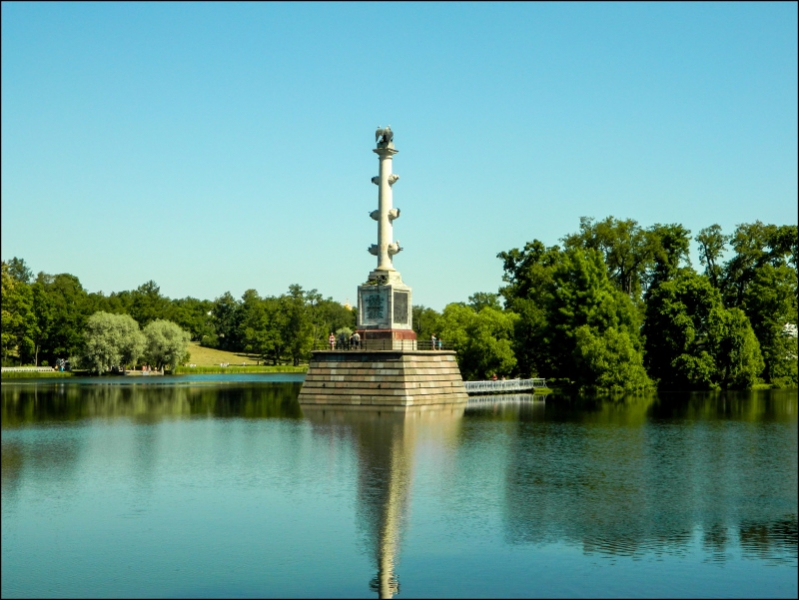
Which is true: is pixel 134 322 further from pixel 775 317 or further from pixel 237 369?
pixel 775 317

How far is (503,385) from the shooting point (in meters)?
72.3

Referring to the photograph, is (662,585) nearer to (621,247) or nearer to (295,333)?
(621,247)

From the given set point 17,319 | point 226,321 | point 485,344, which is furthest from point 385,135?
point 226,321

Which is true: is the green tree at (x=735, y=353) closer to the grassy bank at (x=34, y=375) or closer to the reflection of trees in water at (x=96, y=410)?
the reflection of trees in water at (x=96, y=410)

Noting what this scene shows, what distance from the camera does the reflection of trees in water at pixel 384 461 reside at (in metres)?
19.6

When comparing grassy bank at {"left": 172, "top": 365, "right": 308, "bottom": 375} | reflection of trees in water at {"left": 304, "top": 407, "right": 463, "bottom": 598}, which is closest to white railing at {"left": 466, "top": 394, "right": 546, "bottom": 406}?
reflection of trees in water at {"left": 304, "top": 407, "right": 463, "bottom": 598}

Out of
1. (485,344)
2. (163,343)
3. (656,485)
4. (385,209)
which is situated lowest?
(656,485)

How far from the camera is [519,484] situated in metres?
27.0

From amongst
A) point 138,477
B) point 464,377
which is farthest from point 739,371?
point 138,477

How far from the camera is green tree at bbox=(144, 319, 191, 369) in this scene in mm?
112062

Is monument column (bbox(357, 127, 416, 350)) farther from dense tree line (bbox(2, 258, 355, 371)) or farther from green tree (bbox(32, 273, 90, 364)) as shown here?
green tree (bbox(32, 273, 90, 364))

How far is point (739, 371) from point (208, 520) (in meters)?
62.2

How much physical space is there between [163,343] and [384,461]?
84944 millimetres

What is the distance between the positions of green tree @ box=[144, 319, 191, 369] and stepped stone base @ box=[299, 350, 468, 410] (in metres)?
58.2
